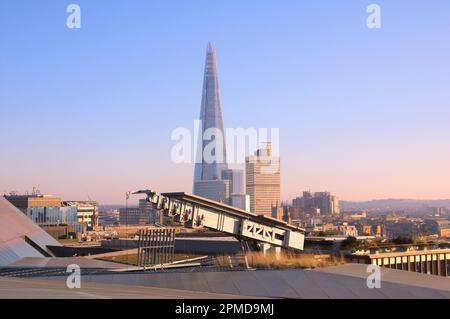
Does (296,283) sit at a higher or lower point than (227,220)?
lower

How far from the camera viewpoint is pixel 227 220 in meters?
29.2

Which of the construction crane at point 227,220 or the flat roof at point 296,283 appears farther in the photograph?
the construction crane at point 227,220

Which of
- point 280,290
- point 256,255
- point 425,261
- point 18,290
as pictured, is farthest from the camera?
point 425,261

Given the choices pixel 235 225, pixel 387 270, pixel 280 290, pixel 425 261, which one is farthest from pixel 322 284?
pixel 425 261

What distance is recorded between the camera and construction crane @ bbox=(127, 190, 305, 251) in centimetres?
2775

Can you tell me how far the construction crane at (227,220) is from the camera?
27750 millimetres

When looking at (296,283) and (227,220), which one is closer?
(296,283)

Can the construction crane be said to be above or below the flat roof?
above

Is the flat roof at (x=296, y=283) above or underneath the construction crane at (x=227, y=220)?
underneath

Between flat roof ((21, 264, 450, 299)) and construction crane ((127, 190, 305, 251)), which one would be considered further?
construction crane ((127, 190, 305, 251))
